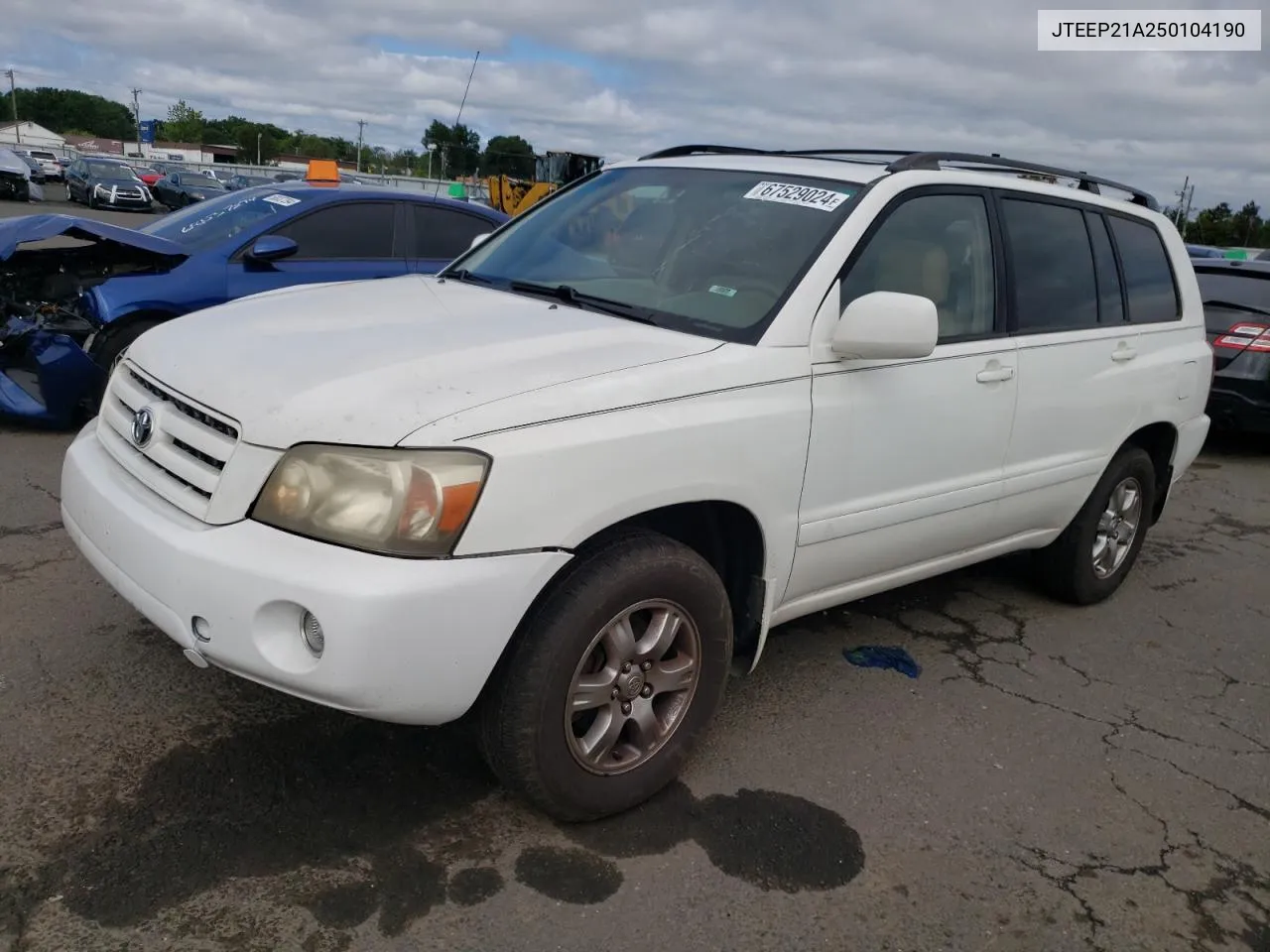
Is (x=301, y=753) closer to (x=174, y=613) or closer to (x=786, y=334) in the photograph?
(x=174, y=613)

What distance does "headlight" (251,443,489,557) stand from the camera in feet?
7.83

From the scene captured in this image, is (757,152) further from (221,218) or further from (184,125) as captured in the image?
(184,125)

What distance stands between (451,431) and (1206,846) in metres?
2.48

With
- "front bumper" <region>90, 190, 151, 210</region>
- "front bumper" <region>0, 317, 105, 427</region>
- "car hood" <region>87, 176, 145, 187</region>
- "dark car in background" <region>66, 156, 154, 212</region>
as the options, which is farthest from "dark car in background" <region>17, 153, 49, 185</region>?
"front bumper" <region>0, 317, 105, 427</region>

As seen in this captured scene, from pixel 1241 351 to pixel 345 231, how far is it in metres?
6.68

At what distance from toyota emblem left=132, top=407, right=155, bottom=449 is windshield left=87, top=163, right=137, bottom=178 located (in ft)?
121

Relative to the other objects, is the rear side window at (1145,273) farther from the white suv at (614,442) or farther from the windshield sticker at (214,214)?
the windshield sticker at (214,214)

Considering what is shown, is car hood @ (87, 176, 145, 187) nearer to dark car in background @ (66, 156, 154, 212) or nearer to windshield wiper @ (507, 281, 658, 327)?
dark car in background @ (66, 156, 154, 212)

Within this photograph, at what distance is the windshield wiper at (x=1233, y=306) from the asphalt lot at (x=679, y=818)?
5.04m

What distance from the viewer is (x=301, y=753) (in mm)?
3072

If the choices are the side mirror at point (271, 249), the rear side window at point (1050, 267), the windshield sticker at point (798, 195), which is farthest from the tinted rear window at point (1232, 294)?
the side mirror at point (271, 249)

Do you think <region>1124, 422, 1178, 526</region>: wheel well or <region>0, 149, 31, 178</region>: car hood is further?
<region>0, 149, 31, 178</region>: car hood

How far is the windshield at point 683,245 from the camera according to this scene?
3.24 meters

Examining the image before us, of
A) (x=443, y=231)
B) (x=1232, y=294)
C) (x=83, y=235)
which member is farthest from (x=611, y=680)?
(x=1232, y=294)
